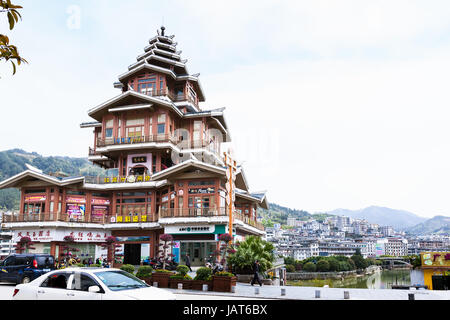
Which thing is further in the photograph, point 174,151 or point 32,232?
point 174,151

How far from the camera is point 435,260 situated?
2584 centimetres

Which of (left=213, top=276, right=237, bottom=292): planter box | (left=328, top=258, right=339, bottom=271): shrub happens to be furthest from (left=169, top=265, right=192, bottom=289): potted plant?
(left=328, top=258, right=339, bottom=271): shrub

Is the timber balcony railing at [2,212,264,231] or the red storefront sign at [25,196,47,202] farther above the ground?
the red storefront sign at [25,196,47,202]

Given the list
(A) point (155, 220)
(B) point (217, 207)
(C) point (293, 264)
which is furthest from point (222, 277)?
(C) point (293, 264)

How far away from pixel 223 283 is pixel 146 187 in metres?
20.5

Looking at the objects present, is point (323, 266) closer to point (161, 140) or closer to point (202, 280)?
point (161, 140)

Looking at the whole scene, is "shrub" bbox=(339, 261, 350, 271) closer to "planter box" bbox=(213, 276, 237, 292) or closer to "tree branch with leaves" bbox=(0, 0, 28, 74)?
"planter box" bbox=(213, 276, 237, 292)

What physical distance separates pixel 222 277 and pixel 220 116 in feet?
87.4

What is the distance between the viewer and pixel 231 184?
3008cm

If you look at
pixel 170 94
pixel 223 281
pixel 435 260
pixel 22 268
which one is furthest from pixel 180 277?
pixel 170 94

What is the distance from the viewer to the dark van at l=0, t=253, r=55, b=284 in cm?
1981

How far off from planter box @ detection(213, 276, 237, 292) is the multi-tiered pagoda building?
12.7 metres
